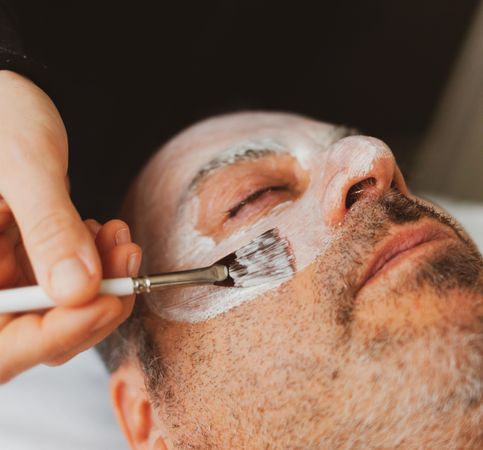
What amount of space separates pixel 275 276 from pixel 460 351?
25 centimetres

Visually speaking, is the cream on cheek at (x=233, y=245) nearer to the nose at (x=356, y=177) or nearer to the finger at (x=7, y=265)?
the nose at (x=356, y=177)

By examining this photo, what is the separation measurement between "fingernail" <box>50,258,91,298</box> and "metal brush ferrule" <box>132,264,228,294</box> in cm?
8

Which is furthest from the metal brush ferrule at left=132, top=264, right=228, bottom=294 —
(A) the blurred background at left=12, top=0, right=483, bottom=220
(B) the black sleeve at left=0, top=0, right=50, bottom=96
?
(A) the blurred background at left=12, top=0, right=483, bottom=220

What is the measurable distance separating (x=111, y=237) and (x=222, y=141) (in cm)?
36

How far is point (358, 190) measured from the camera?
780mm

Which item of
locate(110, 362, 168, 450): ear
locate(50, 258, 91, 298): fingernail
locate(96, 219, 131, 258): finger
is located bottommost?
locate(110, 362, 168, 450): ear

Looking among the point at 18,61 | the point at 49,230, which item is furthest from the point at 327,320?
the point at 18,61

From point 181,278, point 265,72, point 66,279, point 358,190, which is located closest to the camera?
point 66,279

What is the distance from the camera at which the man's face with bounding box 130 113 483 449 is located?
2.14ft

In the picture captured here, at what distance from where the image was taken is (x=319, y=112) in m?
1.75

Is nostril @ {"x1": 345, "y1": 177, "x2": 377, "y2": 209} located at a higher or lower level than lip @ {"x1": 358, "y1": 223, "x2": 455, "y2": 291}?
higher

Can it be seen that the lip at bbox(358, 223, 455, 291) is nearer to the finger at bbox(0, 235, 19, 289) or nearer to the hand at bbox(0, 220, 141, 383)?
the hand at bbox(0, 220, 141, 383)

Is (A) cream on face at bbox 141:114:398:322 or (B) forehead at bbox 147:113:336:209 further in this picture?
(B) forehead at bbox 147:113:336:209

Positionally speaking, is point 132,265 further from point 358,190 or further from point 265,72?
point 265,72
